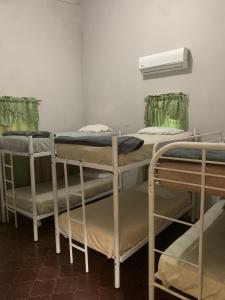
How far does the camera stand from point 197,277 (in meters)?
1.50

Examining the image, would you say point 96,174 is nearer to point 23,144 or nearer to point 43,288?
point 23,144

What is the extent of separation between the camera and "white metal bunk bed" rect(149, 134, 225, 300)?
4.47 ft

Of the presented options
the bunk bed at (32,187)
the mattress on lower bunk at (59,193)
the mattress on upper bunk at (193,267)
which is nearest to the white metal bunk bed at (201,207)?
the mattress on upper bunk at (193,267)

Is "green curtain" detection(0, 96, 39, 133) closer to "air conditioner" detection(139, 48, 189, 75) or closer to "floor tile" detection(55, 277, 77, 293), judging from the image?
"air conditioner" detection(139, 48, 189, 75)

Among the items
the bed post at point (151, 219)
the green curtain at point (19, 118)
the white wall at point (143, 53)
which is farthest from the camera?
the green curtain at point (19, 118)

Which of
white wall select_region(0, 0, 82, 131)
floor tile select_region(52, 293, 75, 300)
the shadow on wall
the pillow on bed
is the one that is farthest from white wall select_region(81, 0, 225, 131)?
floor tile select_region(52, 293, 75, 300)

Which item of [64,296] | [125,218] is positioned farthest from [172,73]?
[64,296]

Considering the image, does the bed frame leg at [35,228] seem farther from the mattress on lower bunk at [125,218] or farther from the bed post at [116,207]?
the bed post at [116,207]

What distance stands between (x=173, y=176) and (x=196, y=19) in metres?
2.44

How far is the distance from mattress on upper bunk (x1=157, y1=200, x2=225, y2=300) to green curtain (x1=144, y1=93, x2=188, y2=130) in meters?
1.75

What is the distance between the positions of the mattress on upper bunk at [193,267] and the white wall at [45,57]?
9.77ft

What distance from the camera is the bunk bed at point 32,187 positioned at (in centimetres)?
277

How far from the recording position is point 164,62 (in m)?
3.27

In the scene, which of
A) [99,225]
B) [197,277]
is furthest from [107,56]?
[197,277]
